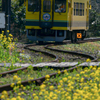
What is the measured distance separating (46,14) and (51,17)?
1.08ft

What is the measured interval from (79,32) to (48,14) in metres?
3.40

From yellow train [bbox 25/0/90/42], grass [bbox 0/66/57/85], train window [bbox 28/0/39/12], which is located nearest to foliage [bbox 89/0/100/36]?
yellow train [bbox 25/0/90/42]

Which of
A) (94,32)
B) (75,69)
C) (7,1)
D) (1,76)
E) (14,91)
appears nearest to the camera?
(14,91)

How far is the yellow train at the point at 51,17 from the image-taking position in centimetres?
1534

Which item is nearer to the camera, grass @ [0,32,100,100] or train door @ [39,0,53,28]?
grass @ [0,32,100,100]

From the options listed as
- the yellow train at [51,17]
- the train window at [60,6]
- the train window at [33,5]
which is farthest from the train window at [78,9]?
the train window at [33,5]

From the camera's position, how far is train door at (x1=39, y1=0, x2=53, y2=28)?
15.3 metres

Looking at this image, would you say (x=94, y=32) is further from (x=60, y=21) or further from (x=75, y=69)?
(x=75, y=69)

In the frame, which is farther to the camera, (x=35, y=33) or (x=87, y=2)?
(x=87, y=2)

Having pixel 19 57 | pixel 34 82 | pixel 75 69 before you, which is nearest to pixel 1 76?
pixel 34 82

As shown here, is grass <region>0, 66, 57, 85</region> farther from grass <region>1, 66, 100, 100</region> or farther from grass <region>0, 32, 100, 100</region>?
grass <region>1, 66, 100, 100</region>

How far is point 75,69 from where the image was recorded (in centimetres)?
735

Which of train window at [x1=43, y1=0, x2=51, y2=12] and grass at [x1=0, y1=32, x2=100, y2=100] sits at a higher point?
train window at [x1=43, y1=0, x2=51, y2=12]

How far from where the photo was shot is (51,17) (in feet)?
50.6
